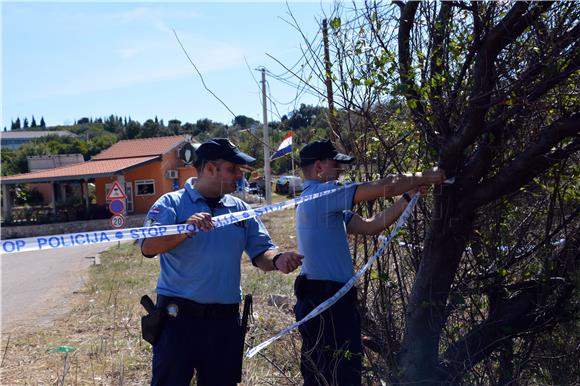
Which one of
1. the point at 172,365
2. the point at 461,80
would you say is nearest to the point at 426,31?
the point at 461,80

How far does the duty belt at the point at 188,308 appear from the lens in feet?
11.4

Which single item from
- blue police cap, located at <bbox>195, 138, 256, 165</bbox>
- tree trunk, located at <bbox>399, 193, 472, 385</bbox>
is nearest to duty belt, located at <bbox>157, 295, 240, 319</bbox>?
blue police cap, located at <bbox>195, 138, 256, 165</bbox>

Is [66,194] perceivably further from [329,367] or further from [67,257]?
[329,367]

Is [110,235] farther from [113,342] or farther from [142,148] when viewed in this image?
[142,148]

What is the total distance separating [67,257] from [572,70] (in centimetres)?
1908

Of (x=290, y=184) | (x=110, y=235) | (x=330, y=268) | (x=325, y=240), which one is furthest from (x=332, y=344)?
(x=290, y=184)

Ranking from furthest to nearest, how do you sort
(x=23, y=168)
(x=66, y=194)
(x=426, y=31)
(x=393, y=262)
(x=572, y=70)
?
(x=23, y=168), (x=66, y=194), (x=393, y=262), (x=426, y=31), (x=572, y=70)

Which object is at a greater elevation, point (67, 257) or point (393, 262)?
point (393, 262)

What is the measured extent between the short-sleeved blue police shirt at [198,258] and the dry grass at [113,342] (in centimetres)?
95

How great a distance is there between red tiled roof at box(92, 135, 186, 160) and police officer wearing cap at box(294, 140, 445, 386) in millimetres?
33981

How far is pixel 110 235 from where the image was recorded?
3414mm

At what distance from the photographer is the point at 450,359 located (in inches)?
153

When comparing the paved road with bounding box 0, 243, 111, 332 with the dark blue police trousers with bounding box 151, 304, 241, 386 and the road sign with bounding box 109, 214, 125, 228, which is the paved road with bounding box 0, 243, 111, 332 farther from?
the dark blue police trousers with bounding box 151, 304, 241, 386

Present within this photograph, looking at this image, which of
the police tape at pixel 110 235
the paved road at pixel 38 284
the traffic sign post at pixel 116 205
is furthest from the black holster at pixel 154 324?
the traffic sign post at pixel 116 205
